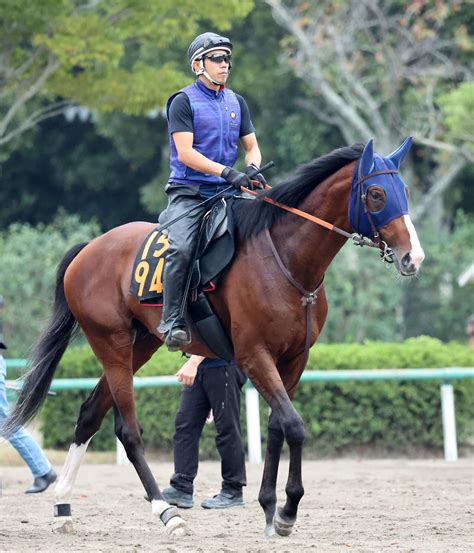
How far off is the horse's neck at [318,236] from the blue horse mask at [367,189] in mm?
130

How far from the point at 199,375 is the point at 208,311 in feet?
5.11

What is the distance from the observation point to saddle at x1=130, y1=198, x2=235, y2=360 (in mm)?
7242

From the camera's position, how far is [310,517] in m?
8.13

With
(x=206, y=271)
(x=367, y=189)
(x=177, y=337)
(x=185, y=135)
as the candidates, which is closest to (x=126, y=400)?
(x=177, y=337)

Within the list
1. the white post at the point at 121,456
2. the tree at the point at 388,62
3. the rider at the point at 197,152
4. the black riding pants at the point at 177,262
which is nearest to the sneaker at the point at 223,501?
the rider at the point at 197,152

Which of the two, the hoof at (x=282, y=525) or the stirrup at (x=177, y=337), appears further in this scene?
the stirrup at (x=177, y=337)

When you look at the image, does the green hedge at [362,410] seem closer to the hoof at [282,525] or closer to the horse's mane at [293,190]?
the hoof at [282,525]

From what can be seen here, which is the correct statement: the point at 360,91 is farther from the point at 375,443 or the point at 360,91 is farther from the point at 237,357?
the point at 237,357

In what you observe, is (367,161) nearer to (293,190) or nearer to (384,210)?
(384,210)

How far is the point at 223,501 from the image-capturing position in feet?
28.7

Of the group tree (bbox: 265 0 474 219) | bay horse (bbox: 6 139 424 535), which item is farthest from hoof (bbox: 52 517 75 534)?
A: tree (bbox: 265 0 474 219)

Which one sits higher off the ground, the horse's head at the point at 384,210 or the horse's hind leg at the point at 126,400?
the horse's head at the point at 384,210

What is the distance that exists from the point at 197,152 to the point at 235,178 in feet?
1.18

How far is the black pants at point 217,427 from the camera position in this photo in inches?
343
